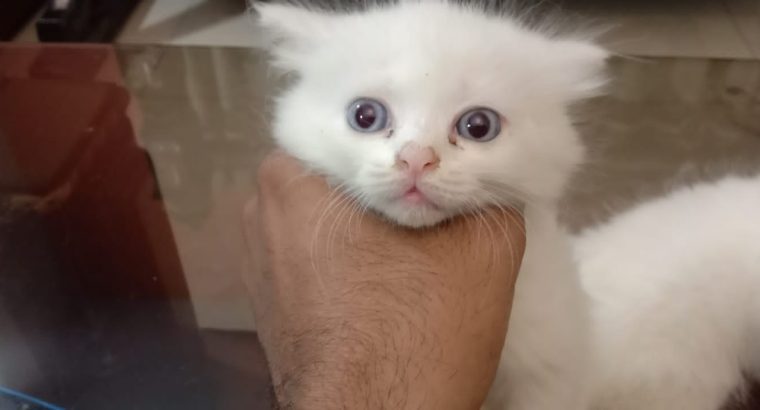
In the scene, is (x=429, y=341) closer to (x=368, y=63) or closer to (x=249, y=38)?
(x=368, y=63)

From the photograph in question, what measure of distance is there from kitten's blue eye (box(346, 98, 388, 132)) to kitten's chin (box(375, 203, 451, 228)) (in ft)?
0.27

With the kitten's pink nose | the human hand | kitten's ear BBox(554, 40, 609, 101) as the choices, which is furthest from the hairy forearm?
kitten's ear BBox(554, 40, 609, 101)

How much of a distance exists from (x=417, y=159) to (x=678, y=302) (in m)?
0.53

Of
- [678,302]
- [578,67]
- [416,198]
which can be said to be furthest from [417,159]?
[678,302]

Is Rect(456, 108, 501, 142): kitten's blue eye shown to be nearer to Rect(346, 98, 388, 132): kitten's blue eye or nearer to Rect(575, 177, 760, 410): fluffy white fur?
Answer: Rect(346, 98, 388, 132): kitten's blue eye

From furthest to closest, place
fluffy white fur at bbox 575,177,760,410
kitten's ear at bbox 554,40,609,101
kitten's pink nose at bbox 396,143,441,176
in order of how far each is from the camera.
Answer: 1. fluffy white fur at bbox 575,177,760,410
2. kitten's ear at bbox 554,40,609,101
3. kitten's pink nose at bbox 396,143,441,176

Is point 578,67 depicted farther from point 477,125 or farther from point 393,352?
point 393,352

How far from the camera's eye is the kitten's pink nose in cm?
74

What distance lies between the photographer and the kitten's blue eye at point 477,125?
31.0 inches

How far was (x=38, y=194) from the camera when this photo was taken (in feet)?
4.25

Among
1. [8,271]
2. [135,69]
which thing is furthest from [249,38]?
[8,271]

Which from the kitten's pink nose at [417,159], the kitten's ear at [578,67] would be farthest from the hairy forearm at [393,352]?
the kitten's ear at [578,67]

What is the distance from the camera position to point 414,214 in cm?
78

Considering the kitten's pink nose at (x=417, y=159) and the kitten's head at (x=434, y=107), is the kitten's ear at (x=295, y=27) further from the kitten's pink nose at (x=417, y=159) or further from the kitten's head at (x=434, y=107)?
the kitten's pink nose at (x=417, y=159)
